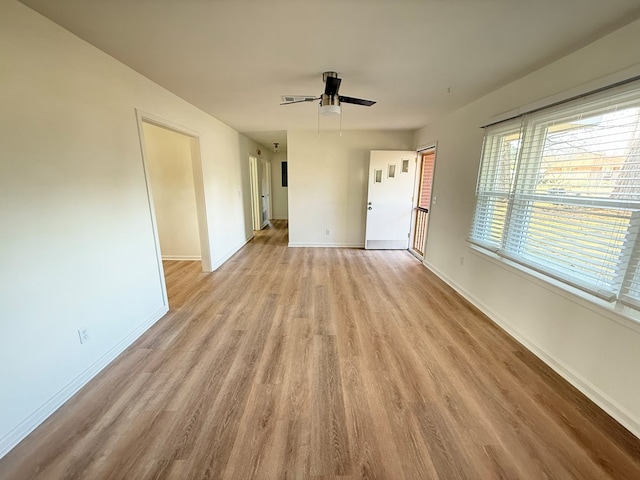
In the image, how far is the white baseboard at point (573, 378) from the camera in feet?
4.97

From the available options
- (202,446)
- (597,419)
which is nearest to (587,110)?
(597,419)

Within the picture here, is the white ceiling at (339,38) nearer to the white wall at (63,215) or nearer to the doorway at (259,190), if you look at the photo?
the white wall at (63,215)

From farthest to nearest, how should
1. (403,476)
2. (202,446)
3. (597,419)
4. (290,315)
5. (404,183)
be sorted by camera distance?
1. (404,183)
2. (290,315)
3. (597,419)
4. (202,446)
5. (403,476)

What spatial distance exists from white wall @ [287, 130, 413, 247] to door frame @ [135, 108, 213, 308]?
190 centimetres

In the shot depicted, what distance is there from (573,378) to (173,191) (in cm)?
518

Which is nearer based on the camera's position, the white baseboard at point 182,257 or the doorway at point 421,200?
the white baseboard at point 182,257

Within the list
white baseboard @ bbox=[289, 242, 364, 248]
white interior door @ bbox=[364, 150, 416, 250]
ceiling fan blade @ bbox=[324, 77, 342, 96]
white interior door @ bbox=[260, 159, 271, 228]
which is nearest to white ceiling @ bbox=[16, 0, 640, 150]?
ceiling fan blade @ bbox=[324, 77, 342, 96]

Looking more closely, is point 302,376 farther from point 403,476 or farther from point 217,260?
point 217,260

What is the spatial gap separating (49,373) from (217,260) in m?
2.66

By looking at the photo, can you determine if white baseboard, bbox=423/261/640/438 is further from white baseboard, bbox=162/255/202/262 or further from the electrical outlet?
white baseboard, bbox=162/255/202/262

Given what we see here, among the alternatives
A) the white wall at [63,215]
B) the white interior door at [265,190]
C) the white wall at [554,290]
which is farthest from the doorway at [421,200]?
the white wall at [63,215]

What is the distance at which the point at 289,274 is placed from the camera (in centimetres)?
391

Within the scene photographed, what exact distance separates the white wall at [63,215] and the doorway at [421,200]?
14.3 ft

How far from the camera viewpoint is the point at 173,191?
417cm
